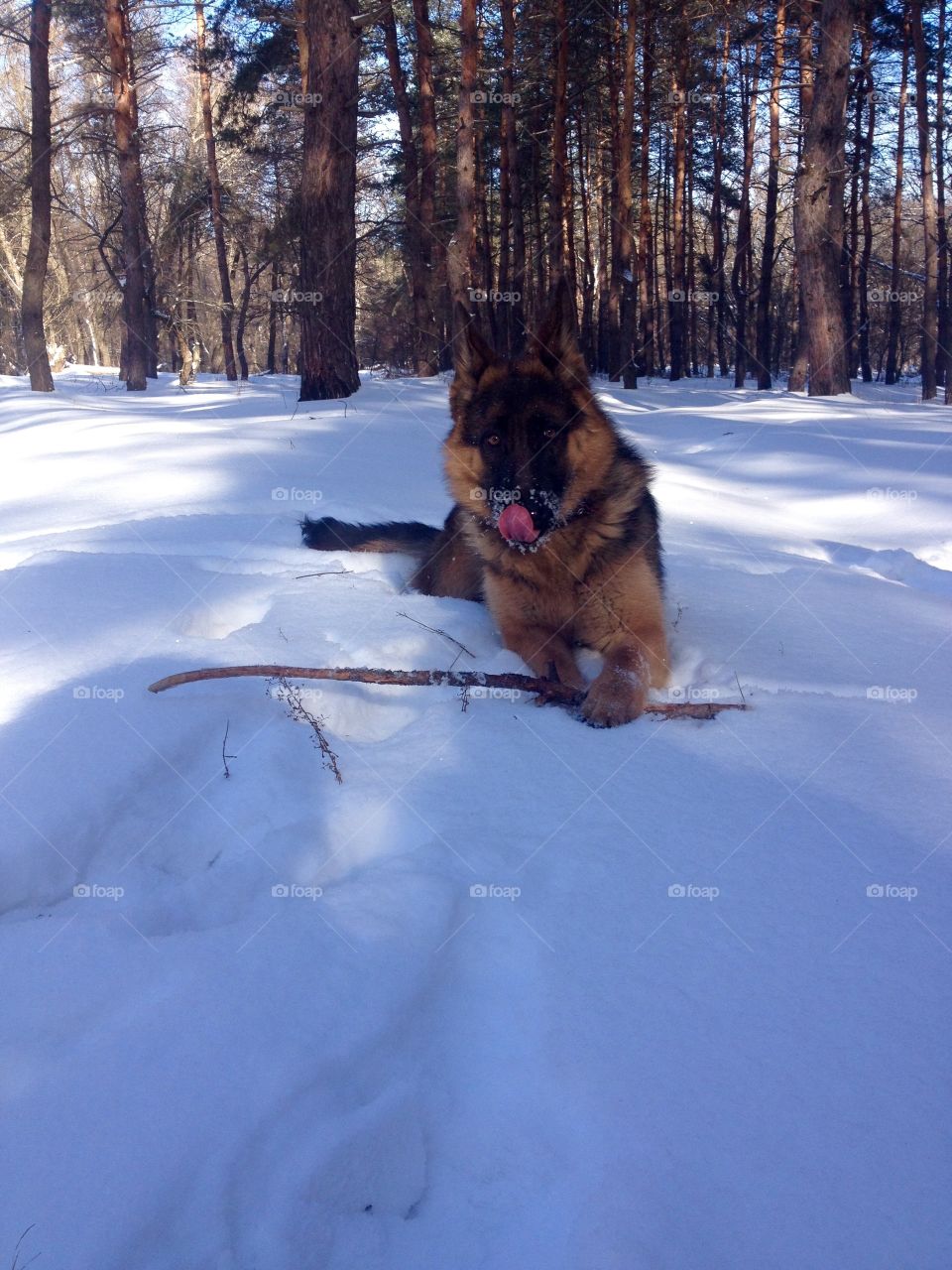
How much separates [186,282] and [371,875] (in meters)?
37.1

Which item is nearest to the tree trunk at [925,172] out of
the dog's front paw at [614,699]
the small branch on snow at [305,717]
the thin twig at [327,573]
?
the thin twig at [327,573]

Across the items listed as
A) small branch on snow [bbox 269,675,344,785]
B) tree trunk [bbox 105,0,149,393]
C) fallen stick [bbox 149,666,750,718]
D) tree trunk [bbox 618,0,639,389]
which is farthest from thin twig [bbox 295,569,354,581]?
tree trunk [bbox 105,0,149,393]

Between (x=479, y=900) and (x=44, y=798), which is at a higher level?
(x=44, y=798)

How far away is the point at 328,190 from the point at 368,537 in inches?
306

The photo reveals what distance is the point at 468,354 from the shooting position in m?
4.00

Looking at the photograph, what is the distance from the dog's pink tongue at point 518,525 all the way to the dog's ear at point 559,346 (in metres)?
0.71

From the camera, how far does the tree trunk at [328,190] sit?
33.6ft

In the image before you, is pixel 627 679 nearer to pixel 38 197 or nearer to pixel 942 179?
pixel 38 197

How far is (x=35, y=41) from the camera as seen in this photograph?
49.0 ft

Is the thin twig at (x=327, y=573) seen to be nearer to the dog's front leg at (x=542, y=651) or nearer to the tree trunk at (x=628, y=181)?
the dog's front leg at (x=542, y=651)

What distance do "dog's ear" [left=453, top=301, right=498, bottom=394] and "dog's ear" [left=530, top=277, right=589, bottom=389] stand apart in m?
0.23

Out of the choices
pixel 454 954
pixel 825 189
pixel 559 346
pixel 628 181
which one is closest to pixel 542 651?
pixel 559 346

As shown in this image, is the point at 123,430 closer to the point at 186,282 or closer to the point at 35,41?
the point at 35,41

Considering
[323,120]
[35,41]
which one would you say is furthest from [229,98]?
[323,120]
